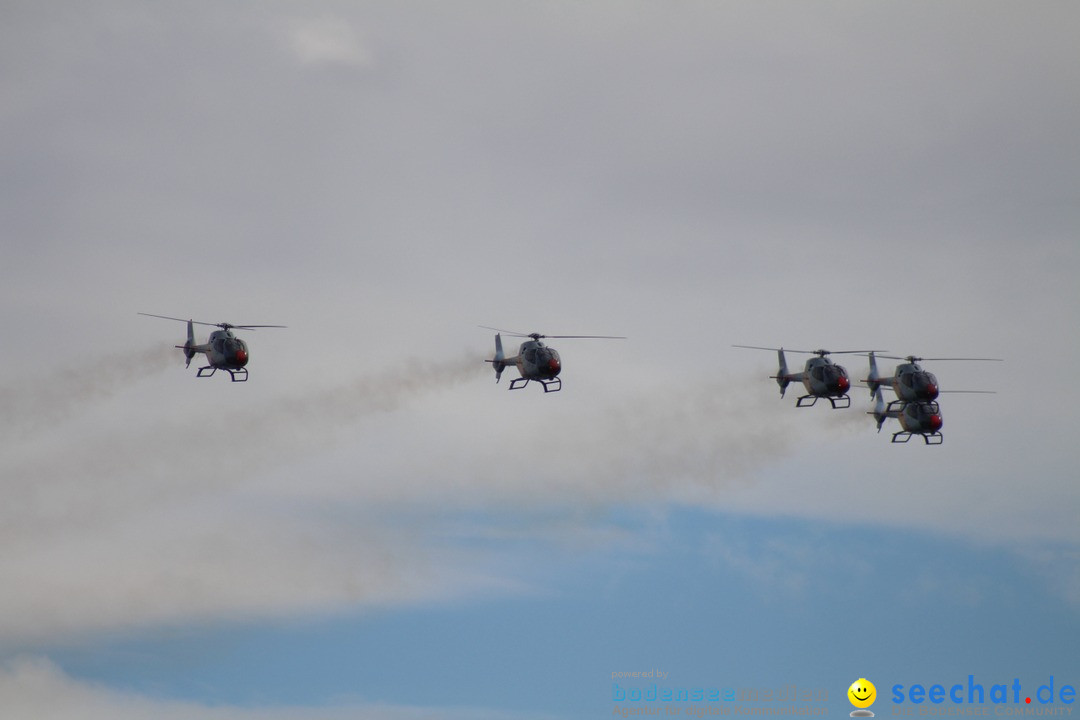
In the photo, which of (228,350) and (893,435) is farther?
(893,435)

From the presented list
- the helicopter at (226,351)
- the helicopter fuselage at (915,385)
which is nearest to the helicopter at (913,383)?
the helicopter fuselage at (915,385)

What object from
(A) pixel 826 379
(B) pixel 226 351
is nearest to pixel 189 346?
(B) pixel 226 351

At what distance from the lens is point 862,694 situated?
374 ft

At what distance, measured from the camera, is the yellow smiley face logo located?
112562 mm

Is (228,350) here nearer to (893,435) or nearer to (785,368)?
(785,368)

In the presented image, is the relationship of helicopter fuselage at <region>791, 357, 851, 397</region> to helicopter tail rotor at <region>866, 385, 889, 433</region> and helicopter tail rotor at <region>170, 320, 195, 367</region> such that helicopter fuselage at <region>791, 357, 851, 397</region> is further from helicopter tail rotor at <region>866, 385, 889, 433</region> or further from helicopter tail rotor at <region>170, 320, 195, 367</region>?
helicopter tail rotor at <region>170, 320, 195, 367</region>

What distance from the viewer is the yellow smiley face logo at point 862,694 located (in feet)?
369

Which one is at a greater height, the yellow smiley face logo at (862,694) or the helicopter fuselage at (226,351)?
the helicopter fuselage at (226,351)

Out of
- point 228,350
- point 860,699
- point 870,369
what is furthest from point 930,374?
point 228,350

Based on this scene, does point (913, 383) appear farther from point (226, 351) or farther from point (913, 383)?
point (226, 351)

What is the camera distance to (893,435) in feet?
431

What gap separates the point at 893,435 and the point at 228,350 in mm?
50426

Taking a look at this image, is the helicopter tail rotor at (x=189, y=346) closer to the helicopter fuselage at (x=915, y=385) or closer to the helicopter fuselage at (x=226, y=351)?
the helicopter fuselage at (x=226, y=351)

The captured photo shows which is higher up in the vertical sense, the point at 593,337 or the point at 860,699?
the point at 593,337
